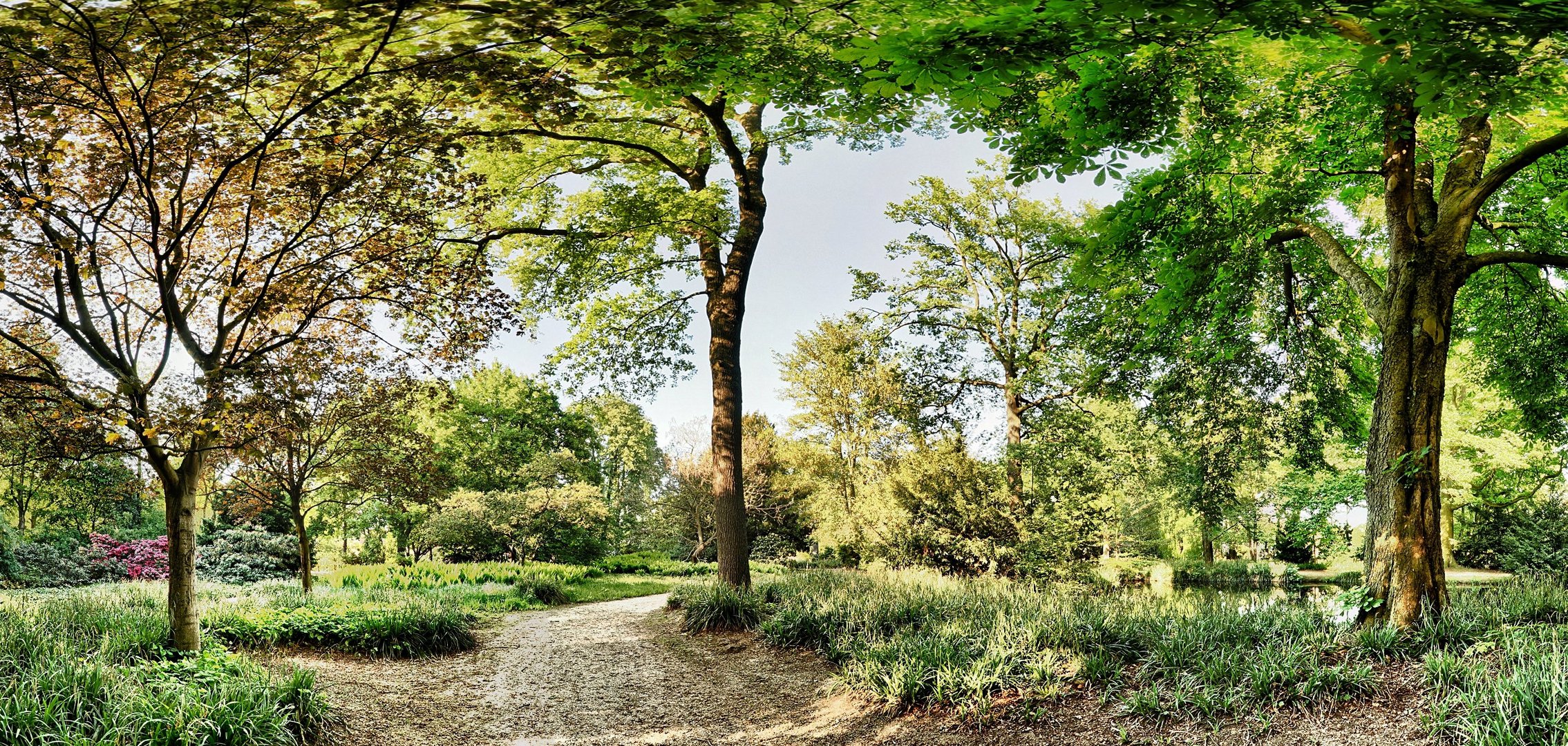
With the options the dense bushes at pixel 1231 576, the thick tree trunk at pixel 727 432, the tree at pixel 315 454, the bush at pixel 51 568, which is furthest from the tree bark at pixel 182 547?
the dense bushes at pixel 1231 576

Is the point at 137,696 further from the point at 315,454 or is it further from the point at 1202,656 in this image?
the point at 315,454

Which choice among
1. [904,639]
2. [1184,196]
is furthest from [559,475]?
[1184,196]

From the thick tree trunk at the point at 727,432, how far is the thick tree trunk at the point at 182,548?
6.11m

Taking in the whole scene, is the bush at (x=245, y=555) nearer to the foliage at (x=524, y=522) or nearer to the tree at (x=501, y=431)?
the foliage at (x=524, y=522)

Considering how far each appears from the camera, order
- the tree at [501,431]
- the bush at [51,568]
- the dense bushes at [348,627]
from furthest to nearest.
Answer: the tree at [501,431], the bush at [51,568], the dense bushes at [348,627]

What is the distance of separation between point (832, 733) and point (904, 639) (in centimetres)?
136

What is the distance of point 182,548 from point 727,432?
6432mm

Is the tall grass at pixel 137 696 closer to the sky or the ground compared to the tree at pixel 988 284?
closer to the ground

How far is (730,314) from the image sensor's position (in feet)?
35.6

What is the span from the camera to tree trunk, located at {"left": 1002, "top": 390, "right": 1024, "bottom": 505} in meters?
15.2

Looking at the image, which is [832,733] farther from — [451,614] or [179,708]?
[451,614]

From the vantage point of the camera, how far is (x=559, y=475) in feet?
79.8

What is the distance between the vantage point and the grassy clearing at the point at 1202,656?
4.39 m

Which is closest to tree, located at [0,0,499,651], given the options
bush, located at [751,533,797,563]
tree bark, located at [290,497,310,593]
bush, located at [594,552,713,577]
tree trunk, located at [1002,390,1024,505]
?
tree bark, located at [290,497,310,593]
